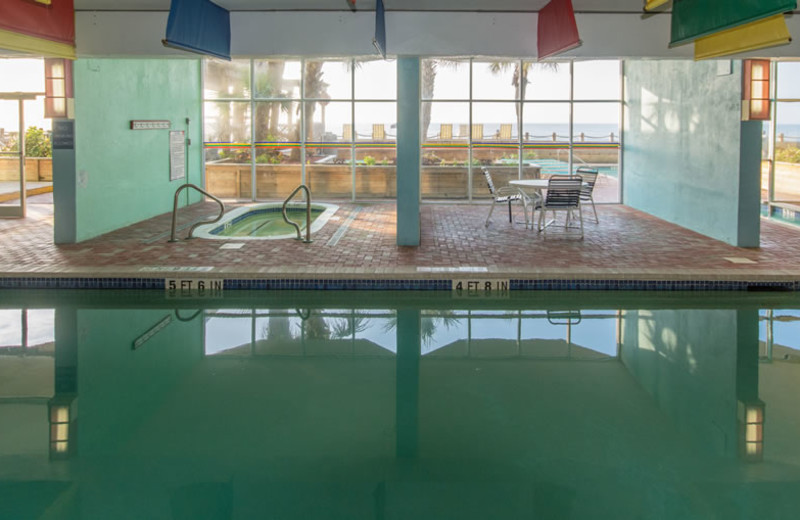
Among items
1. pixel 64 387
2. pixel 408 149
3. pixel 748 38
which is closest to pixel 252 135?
pixel 408 149

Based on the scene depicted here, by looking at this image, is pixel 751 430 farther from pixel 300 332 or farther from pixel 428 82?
pixel 428 82

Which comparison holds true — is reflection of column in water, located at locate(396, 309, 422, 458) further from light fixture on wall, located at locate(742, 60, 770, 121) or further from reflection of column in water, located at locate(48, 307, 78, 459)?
light fixture on wall, located at locate(742, 60, 770, 121)

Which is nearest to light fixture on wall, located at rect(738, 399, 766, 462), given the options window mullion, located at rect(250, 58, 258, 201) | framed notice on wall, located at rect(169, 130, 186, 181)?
framed notice on wall, located at rect(169, 130, 186, 181)

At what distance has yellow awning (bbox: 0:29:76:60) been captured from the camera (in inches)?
255

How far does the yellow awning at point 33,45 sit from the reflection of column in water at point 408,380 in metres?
4.00

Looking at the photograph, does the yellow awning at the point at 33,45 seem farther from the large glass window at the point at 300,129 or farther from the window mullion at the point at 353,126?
the window mullion at the point at 353,126

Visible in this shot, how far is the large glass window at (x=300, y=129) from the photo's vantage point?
48.7 ft

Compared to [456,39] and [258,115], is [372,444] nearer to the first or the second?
[456,39]

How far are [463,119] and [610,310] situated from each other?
8.94 metres

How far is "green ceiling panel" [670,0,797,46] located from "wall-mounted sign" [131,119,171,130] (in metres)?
7.37

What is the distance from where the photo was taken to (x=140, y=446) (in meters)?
3.69

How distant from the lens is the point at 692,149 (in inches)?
415

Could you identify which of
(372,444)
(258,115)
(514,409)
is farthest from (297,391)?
(258,115)

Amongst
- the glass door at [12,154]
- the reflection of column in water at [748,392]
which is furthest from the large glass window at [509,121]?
the reflection of column in water at [748,392]
